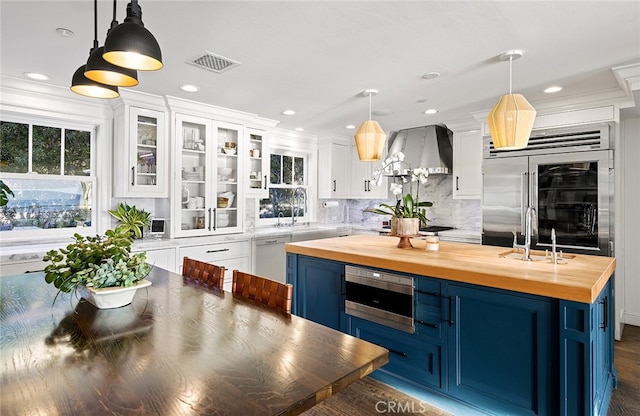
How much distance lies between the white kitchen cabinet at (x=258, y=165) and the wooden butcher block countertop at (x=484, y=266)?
6.14ft

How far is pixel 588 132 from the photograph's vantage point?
141 inches

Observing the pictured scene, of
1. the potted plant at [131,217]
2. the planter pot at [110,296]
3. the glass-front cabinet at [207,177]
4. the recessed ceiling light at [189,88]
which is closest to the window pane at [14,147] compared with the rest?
the potted plant at [131,217]

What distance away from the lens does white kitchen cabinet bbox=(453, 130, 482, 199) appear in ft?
15.0

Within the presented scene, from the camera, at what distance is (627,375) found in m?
2.77

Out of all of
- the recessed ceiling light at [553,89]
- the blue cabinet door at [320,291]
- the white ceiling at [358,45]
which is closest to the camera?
the white ceiling at [358,45]

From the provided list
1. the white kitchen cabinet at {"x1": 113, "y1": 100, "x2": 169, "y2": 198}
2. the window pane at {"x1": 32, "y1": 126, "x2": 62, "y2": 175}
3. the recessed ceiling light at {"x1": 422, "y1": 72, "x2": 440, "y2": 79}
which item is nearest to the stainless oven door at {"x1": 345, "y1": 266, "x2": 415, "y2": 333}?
the recessed ceiling light at {"x1": 422, "y1": 72, "x2": 440, "y2": 79}

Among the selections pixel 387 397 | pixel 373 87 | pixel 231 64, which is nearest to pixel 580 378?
pixel 387 397

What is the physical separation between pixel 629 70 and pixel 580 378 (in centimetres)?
238

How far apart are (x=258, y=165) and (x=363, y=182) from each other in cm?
184

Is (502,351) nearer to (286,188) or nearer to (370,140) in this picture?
(370,140)

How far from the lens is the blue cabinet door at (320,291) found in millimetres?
2822

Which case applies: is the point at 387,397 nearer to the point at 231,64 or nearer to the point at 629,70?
the point at 231,64

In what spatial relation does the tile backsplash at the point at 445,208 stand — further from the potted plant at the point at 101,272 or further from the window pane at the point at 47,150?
the potted plant at the point at 101,272

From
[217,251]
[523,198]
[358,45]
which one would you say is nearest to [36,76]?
[217,251]
